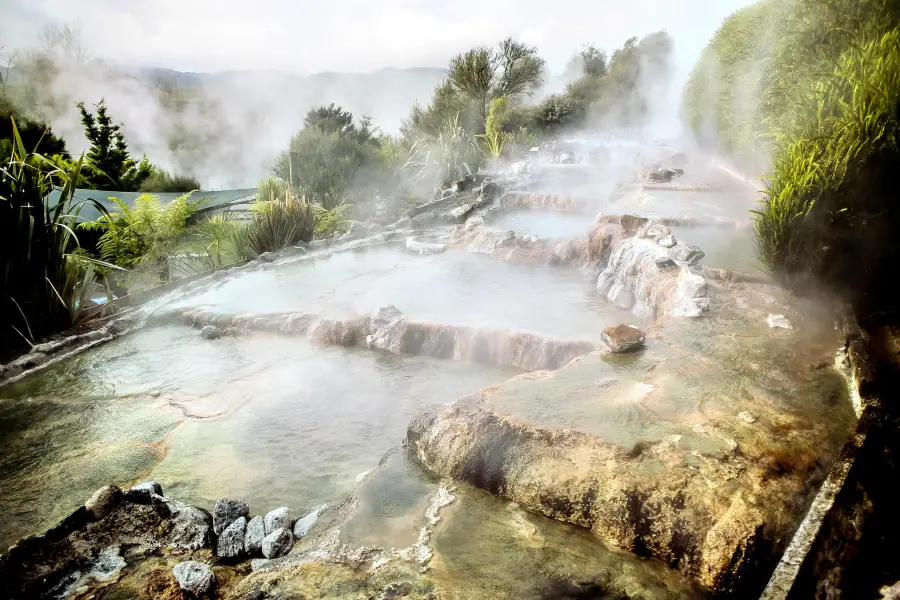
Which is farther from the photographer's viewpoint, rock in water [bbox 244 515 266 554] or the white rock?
the white rock

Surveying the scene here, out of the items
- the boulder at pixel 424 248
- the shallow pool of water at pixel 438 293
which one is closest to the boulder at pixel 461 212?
the boulder at pixel 424 248

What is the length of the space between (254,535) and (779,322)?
3752 millimetres

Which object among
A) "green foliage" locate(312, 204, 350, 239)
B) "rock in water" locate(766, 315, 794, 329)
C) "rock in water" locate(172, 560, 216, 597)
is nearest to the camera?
"rock in water" locate(172, 560, 216, 597)

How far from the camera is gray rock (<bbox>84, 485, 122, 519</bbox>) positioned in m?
2.44

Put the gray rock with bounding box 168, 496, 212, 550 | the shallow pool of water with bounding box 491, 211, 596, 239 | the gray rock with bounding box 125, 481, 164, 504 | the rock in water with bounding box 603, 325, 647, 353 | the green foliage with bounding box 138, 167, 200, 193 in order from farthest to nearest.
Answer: the green foliage with bounding box 138, 167, 200, 193, the shallow pool of water with bounding box 491, 211, 596, 239, the rock in water with bounding box 603, 325, 647, 353, the gray rock with bounding box 125, 481, 164, 504, the gray rock with bounding box 168, 496, 212, 550

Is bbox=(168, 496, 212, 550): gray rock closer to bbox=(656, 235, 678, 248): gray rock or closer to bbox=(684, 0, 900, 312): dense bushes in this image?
bbox=(684, 0, 900, 312): dense bushes

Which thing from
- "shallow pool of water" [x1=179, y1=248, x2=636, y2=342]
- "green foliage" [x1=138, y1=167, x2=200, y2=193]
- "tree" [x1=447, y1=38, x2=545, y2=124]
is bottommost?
"shallow pool of water" [x1=179, y1=248, x2=636, y2=342]

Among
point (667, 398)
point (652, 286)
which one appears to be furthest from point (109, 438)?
point (652, 286)

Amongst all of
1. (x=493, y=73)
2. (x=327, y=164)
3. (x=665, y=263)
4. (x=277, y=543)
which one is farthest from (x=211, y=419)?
(x=493, y=73)

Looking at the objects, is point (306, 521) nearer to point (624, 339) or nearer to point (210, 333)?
point (624, 339)

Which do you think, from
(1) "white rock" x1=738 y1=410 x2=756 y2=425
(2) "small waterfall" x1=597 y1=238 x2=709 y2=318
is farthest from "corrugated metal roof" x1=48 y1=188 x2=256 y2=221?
(1) "white rock" x1=738 y1=410 x2=756 y2=425

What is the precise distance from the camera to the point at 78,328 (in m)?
5.22

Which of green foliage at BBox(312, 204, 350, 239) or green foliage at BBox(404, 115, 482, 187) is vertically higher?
green foliage at BBox(404, 115, 482, 187)

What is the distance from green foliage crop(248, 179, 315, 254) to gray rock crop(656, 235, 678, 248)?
609cm
